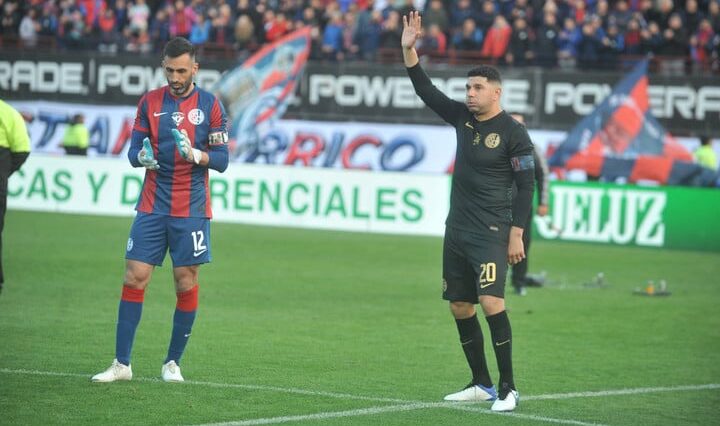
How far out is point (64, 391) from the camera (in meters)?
8.66

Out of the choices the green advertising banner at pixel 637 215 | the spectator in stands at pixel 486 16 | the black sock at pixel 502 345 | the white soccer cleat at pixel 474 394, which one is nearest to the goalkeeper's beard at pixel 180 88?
the black sock at pixel 502 345

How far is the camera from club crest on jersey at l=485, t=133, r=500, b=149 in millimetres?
8719

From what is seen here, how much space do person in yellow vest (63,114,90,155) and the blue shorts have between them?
67.4ft

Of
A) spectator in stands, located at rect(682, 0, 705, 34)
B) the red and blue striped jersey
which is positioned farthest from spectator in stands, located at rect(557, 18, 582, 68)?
the red and blue striped jersey

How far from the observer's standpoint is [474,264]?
8695 mm

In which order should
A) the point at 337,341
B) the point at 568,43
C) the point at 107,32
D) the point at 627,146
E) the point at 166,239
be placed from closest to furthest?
the point at 166,239 → the point at 337,341 → the point at 627,146 → the point at 568,43 → the point at 107,32

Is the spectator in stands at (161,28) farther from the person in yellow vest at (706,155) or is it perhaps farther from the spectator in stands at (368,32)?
the person in yellow vest at (706,155)

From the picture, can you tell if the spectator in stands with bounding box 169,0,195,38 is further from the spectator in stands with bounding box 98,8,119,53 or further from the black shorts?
the black shorts

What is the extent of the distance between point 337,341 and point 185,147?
3498mm

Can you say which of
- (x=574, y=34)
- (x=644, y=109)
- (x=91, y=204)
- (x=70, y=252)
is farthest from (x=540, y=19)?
(x=70, y=252)

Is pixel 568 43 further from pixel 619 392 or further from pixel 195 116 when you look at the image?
pixel 195 116

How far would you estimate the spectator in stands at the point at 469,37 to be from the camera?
2859 centimetres

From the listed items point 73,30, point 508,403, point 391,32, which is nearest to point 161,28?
point 73,30

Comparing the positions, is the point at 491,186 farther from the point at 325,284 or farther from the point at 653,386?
the point at 325,284
